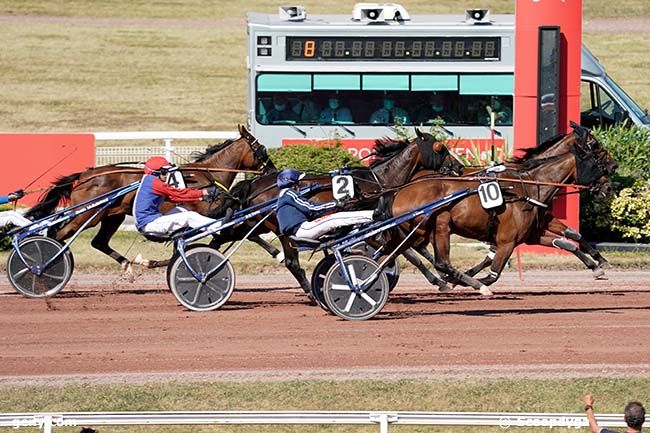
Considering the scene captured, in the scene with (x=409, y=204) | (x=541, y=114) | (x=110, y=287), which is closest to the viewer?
(x=409, y=204)

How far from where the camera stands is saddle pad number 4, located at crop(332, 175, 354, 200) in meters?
14.2

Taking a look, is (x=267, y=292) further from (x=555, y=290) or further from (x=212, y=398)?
(x=212, y=398)

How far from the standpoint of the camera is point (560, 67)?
18.5m

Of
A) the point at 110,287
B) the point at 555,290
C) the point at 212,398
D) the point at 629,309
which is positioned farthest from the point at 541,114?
the point at 212,398

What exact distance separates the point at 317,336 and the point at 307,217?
51.1 inches

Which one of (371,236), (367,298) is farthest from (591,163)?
(367,298)

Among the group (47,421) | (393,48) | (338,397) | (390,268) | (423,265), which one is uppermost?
(47,421)

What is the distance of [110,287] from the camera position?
1684 centimetres

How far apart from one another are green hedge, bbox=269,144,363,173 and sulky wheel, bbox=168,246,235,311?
6032mm

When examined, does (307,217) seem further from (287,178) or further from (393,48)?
(393,48)

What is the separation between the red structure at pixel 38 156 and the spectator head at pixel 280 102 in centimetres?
321

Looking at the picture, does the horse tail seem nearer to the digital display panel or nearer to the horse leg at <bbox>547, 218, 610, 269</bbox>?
the horse leg at <bbox>547, 218, 610, 269</bbox>

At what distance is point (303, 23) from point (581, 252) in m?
10.3

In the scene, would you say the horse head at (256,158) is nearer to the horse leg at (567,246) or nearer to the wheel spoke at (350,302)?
the wheel spoke at (350,302)
